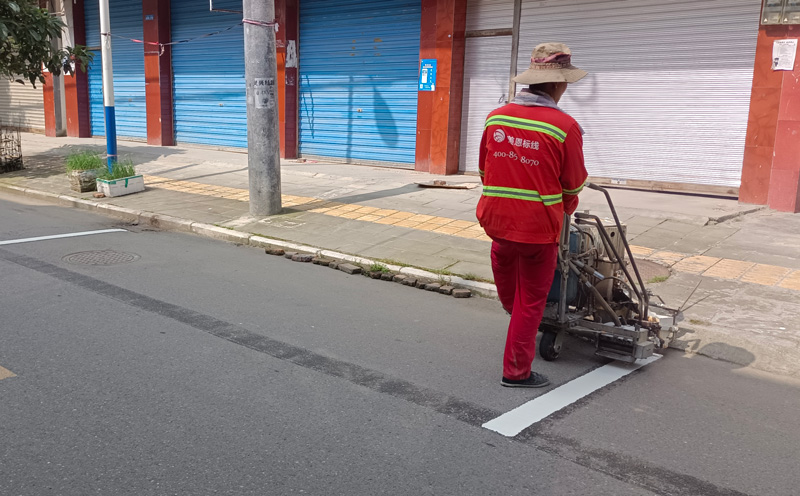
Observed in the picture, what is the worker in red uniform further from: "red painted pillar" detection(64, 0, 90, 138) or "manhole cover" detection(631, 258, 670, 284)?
"red painted pillar" detection(64, 0, 90, 138)

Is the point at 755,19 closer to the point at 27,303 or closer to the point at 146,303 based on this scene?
the point at 146,303

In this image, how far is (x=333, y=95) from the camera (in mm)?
15664

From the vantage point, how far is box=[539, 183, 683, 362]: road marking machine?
484cm

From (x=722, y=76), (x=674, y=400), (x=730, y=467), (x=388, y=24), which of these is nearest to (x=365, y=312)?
(x=674, y=400)

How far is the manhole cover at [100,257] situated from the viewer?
7609 mm

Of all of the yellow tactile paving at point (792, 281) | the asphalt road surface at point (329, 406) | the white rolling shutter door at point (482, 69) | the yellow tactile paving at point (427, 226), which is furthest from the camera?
the white rolling shutter door at point (482, 69)

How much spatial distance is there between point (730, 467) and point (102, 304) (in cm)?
498

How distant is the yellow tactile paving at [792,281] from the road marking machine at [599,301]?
2.22 meters

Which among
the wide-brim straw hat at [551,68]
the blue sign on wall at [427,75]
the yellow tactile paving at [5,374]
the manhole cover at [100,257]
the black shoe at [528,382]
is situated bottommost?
the yellow tactile paving at [5,374]

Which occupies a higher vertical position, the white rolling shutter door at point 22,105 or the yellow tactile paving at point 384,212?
the white rolling shutter door at point 22,105

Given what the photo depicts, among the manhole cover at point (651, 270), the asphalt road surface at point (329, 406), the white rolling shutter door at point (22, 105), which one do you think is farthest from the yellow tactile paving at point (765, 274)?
the white rolling shutter door at point (22, 105)

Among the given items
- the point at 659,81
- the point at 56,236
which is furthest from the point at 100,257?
the point at 659,81

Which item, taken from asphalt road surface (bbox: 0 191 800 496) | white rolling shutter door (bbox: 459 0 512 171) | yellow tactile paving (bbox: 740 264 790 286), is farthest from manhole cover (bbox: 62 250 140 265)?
white rolling shutter door (bbox: 459 0 512 171)

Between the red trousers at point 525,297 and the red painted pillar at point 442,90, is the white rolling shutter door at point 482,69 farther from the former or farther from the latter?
the red trousers at point 525,297
